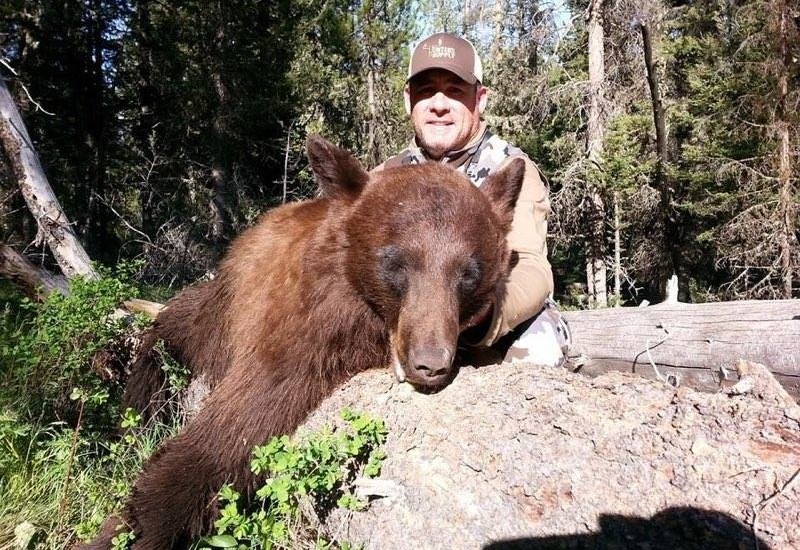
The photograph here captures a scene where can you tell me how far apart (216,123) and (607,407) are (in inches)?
590

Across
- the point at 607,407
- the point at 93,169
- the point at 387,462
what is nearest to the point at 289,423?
the point at 387,462

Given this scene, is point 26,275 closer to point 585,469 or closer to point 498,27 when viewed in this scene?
point 585,469

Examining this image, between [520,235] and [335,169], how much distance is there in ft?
3.51

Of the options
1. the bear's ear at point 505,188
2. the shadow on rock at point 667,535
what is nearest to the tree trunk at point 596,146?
the bear's ear at point 505,188

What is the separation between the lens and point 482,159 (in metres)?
3.92

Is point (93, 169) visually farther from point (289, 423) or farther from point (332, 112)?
point (289, 423)

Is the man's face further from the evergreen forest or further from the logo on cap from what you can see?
the evergreen forest

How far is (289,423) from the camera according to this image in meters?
2.62

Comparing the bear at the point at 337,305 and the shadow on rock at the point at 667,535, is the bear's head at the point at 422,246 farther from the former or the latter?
the shadow on rock at the point at 667,535

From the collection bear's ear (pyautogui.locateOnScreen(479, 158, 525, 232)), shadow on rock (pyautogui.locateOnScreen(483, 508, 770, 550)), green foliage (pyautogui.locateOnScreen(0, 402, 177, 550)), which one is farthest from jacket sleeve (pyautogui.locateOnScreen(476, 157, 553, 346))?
green foliage (pyautogui.locateOnScreen(0, 402, 177, 550))

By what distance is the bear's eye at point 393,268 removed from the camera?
250cm

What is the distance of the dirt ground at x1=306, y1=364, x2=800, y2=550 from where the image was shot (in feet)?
4.75

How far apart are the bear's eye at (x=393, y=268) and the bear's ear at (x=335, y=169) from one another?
505 millimetres

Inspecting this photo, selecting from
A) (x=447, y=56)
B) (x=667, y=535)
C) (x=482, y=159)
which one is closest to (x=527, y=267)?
(x=482, y=159)
